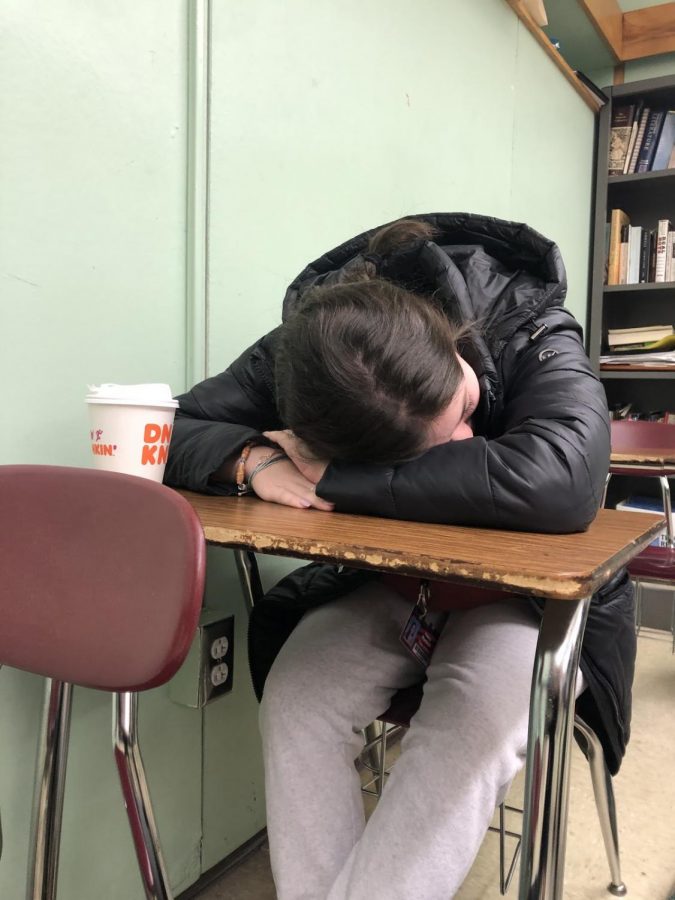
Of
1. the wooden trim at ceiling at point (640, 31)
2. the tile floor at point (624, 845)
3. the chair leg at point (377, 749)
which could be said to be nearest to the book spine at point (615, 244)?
the wooden trim at ceiling at point (640, 31)

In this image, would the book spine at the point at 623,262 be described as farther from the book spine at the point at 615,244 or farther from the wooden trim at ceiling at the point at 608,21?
the wooden trim at ceiling at the point at 608,21

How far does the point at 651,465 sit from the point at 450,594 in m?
1.22

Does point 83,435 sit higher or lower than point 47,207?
lower

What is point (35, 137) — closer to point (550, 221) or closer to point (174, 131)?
point (174, 131)

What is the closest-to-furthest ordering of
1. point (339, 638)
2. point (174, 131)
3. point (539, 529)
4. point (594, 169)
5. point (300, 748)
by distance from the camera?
point (539, 529), point (300, 748), point (339, 638), point (174, 131), point (594, 169)

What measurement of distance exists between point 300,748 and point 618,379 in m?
2.81

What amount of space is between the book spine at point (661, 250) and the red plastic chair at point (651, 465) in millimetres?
1022

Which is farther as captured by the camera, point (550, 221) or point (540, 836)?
point (550, 221)

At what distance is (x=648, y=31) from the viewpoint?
2.86 metres

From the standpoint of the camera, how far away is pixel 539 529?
679mm

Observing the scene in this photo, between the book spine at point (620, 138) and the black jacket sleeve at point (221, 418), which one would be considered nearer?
the black jacket sleeve at point (221, 418)

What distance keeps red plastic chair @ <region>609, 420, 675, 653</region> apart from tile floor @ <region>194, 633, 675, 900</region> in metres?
0.41

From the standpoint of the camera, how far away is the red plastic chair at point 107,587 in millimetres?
549

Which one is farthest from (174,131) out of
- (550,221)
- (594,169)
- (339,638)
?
(594,169)
